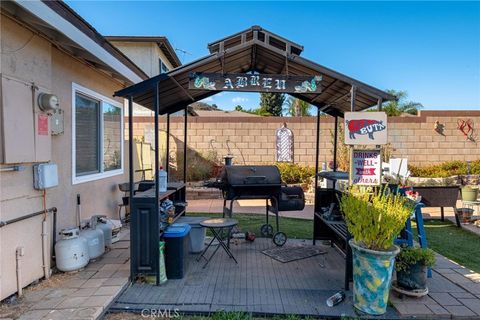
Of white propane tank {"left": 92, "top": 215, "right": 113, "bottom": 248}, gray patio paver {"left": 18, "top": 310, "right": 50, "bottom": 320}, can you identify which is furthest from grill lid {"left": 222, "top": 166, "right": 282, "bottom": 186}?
gray patio paver {"left": 18, "top": 310, "right": 50, "bottom": 320}

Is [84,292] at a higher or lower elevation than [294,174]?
lower

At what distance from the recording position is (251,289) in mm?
3625

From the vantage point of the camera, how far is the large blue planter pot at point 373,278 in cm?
300

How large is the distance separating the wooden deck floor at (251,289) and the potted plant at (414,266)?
404 mm

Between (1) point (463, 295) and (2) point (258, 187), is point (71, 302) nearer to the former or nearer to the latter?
(2) point (258, 187)

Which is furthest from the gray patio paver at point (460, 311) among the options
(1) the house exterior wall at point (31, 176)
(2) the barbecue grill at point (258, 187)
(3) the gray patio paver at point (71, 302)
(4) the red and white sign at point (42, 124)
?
(4) the red and white sign at point (42, 124)

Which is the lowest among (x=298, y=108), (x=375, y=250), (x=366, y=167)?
(x=375, y=250)

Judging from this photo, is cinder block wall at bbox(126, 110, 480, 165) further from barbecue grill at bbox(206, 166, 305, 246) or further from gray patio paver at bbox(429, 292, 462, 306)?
gray patio paver at bbox(429, 292, 462, 306)

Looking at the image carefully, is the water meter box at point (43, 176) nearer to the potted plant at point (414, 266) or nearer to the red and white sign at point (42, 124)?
the red and white sign at point (42, 124)

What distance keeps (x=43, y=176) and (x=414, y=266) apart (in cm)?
419

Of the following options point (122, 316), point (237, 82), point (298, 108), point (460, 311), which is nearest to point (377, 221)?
point (460, 311)

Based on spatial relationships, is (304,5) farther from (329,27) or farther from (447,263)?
(447,263)

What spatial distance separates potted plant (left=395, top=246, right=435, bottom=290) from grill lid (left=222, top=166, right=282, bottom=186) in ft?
7.47

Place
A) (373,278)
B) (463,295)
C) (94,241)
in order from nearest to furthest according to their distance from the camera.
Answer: (373,278) → (463,295) → (94,241)
